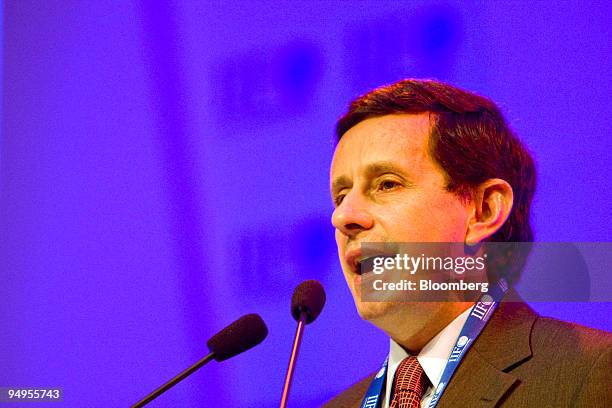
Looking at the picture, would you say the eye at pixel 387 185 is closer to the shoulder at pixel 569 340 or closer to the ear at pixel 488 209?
→ the ear at pixel 488 209

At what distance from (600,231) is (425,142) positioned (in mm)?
703

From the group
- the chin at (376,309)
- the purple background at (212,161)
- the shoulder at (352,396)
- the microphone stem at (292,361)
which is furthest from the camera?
the purple background at (212,161)

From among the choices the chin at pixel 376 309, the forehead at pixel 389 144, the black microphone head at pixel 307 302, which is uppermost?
the forehead at pixel 389 144

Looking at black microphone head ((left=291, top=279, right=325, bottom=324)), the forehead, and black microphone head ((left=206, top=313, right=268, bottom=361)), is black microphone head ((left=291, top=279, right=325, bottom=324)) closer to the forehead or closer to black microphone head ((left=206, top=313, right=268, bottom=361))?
black microphone head ((left=206, top=313, right=268, bottom=361))

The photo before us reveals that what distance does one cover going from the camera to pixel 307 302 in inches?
91.1

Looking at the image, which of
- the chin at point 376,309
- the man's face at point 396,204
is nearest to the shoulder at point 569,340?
the man's face at point 396,204

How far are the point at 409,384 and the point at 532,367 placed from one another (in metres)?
0.34

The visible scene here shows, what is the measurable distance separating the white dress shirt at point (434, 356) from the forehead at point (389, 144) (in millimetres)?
462

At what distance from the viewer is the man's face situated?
7.82 ft

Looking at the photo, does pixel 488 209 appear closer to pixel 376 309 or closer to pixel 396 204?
pixel 396 204

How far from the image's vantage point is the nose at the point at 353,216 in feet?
7.89

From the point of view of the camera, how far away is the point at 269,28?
132 inches

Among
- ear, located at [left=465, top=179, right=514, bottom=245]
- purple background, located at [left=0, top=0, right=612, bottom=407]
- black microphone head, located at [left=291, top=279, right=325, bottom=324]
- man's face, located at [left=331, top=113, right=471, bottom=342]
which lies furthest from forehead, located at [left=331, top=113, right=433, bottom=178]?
purple background, located at [left=0, top=0, right=612, bottom=407]

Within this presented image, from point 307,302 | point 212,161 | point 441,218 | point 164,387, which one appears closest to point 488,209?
point 441,218
